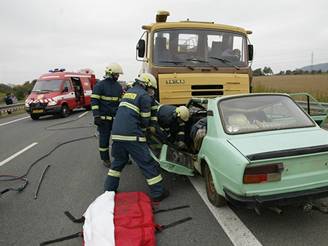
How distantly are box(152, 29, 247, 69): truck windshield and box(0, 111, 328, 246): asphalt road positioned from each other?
8.33 ft

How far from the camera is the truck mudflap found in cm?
515

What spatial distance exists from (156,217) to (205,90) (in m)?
3.81

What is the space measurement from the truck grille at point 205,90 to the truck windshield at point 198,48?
510 millimetres

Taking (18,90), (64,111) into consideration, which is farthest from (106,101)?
(18,90)

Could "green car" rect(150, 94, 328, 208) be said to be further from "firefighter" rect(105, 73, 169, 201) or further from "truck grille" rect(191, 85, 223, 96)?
"truck grille" rect(191, 85, 223, 96)

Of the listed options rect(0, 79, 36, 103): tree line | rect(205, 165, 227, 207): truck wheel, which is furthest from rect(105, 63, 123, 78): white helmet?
rect(0, 79, 36, 103): tree line

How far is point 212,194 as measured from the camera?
460 cm

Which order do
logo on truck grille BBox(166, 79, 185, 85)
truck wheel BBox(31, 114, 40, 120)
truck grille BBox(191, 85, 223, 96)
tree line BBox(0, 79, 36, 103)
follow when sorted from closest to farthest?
logo on truck grille BBox(166, 79, 185, 85), truck grille BBox(191, 85, 223, 96), truck wheel BBox(31, 114, 40, 120), tree line BBox(0, 79, 36, 103)

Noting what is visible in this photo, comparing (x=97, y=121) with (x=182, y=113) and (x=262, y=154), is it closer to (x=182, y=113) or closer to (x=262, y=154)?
(x=182, y=113)

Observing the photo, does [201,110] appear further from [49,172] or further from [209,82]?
[49,172]

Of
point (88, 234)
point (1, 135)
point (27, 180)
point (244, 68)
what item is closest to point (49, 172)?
point (27, 180)

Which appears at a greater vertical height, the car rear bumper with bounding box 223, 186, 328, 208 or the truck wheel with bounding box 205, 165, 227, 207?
the car rear bumper with bounding box 223, 186, 328, 208

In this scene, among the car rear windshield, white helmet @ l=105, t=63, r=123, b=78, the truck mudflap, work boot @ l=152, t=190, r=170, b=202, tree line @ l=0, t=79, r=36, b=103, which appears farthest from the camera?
tree line @ l=0, t=79, r=36, b=103

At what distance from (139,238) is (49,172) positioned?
12.9ft
